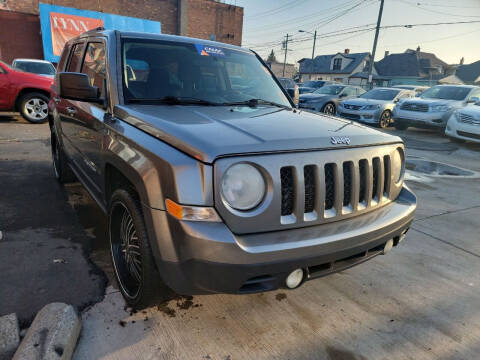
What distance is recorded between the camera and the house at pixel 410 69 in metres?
48.9

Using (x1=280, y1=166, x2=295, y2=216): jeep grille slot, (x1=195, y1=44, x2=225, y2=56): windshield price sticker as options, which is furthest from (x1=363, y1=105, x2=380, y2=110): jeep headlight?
(x1=280, y1=166, x2=295, y2=216): jeep grille slot

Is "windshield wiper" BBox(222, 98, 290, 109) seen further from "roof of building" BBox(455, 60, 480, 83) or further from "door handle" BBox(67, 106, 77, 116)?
"roof of building" BBox(455, 60, 480, 83)

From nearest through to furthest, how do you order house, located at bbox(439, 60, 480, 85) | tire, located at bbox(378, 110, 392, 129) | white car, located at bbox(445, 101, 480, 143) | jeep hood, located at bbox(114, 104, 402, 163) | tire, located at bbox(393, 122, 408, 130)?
jeep hood, located at bbox(114, 104, 402, 163)
white car, located at bbox(445, 101, 480, 143)
tire, located at bbox(393, 122, 408, 130)
tire, located at bbox(378, 110, 392, 129)
house, located at bbox(439, 60, 480, 85)

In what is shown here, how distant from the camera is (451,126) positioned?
975 cm

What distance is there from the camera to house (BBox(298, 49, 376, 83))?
50938mm

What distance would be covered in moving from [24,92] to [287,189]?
942 cm

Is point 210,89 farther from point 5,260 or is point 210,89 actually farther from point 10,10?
point 10,10

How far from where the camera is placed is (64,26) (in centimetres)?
1856

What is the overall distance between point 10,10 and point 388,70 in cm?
4911

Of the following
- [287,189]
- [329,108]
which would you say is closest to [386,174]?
[287,189]

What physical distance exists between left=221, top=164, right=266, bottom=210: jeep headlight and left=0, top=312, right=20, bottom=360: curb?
1.43 meters

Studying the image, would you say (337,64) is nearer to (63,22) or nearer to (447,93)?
(63,22)

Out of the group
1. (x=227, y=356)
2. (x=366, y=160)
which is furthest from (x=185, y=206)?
(x=366, y=160)

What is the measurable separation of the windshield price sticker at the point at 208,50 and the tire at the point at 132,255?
62.6 inches
